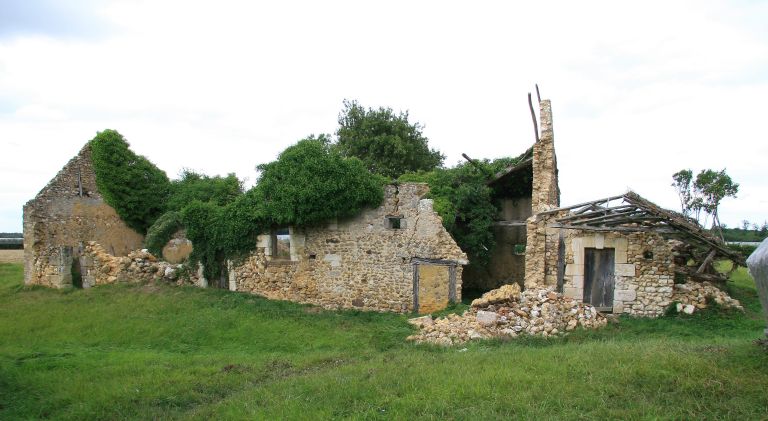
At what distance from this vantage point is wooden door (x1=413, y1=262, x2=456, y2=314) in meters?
14.8

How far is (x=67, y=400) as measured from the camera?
26.3ft

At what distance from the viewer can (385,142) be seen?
28.0 metres

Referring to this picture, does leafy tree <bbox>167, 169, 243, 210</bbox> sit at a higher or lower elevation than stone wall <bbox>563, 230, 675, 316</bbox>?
higher

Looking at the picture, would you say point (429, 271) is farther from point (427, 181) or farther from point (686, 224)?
point (686, 224)

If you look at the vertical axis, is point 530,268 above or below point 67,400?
above

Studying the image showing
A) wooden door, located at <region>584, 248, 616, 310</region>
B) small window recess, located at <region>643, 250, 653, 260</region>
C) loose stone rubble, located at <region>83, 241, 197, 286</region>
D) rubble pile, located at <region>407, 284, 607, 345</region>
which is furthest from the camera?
loose stone rubble, located at <region>83, 241, 197, 286</region>

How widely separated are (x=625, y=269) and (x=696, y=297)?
5.55 feet

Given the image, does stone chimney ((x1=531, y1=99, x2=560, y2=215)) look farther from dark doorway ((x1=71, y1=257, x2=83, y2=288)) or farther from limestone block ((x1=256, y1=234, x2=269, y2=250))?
dark doorway ((x1=71, y1=257, x2=83, y2=288))

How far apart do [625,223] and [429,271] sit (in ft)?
16.9

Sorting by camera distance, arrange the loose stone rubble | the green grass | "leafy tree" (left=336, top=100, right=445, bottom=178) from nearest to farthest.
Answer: the green grass → the loose stone rubble → "leafy tree" (left=336, top=100, right=445, bottom=178)

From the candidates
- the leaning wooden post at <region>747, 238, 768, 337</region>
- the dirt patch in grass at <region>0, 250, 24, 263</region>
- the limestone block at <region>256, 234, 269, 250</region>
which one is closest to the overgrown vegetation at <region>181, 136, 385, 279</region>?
the limestone block at <region>256, 234, 269, 250</region>

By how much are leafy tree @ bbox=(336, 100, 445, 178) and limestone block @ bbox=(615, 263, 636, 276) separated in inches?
604

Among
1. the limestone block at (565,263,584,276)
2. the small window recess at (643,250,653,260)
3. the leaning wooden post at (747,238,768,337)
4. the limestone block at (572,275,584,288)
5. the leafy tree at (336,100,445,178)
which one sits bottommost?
the limestone block at (572,275,584,288)

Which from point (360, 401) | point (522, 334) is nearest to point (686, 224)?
point (522, 334)
